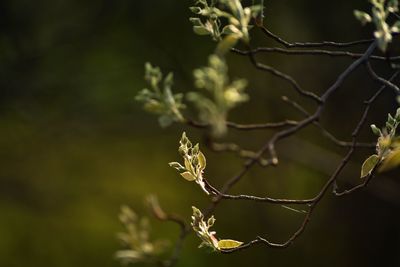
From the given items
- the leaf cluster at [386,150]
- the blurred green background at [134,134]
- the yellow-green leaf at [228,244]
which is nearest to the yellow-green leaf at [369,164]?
the leaf cluster at [386,150]

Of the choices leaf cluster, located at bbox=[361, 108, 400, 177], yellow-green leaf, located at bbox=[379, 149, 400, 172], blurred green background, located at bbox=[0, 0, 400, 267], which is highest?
blurred green background, located at bbox=[0, 0, 400, 267]

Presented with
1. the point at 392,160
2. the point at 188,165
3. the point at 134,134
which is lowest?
the point at 392,160

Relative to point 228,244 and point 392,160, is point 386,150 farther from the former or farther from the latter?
point 228,244

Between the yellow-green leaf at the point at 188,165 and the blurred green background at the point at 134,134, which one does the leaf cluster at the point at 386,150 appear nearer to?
the yellow-green leaf at the point at 188,165

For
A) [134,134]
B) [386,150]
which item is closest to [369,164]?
[386,150]

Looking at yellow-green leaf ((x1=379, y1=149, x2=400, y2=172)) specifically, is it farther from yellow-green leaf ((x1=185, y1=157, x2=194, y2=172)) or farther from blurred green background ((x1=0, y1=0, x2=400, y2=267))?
blurred green background ((x1=0, y1=0, x2=400, y2=267))

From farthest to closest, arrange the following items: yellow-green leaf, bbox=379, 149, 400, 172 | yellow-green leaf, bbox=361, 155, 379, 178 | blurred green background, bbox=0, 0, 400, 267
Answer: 1. blurred green background, bbox=0, 0, 400, 267
2. yellow-green leaf, bbox=361, 155, 379, 178
3. yellow-green leaf, bbox=379, 149, 400, 172

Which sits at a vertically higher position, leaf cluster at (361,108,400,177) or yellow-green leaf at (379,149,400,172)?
leaf cluster at (361,108,400,177)

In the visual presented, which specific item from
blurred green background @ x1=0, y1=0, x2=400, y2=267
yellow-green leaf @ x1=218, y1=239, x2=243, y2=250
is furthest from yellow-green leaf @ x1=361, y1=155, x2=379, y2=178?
blurred green background @ x1=0, y1=0, x2=400, y2=267
